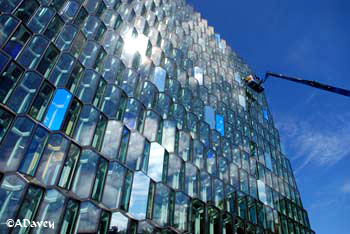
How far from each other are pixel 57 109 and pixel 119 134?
114 inches

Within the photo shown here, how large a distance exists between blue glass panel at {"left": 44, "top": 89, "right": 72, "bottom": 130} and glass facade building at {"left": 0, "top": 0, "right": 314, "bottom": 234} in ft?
0.13

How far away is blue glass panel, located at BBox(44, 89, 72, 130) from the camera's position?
926 cm

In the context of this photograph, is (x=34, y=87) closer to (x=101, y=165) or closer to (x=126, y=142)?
(x=101, y=165)

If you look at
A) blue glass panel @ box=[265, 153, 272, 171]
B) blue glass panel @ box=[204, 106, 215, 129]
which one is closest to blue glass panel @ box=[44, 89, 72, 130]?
blue glass panel @ box=[204, 106, 215, 129]

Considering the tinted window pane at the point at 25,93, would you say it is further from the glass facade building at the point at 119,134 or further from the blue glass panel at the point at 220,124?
the blue glass panel at the point at 220,124

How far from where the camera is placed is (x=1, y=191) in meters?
7.09

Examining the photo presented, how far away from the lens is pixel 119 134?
11648 mm

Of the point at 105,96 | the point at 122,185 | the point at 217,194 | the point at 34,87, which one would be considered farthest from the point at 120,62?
the point at 217,194

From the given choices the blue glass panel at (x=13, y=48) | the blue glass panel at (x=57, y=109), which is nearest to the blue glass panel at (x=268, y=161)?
the blue glass panel at (x=57, y=109)

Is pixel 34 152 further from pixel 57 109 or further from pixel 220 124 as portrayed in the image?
pixel 220 124

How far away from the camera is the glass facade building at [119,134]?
8.38 m

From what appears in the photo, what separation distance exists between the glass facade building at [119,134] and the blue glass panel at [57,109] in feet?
0.13

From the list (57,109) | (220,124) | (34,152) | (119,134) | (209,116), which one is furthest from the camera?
(220,124)

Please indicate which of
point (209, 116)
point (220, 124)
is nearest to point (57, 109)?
point (209, 116)
